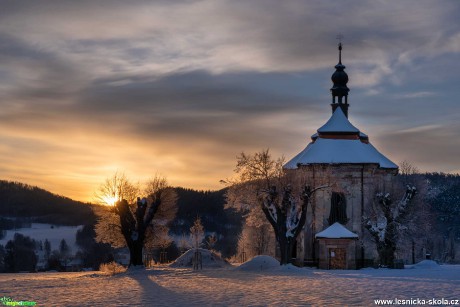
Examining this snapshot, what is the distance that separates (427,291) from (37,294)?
16.0 m

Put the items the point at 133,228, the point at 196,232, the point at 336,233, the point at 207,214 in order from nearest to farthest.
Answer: the point at 133,228, the point at 336,233, the point at 196,232, the point at 207,214

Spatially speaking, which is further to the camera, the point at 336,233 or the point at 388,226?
the point at 388,226

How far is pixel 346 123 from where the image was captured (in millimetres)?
59250

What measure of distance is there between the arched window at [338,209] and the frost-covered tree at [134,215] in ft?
44.9

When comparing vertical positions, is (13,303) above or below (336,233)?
below

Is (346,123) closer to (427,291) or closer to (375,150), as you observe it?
(375,150)

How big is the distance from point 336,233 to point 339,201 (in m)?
3.79

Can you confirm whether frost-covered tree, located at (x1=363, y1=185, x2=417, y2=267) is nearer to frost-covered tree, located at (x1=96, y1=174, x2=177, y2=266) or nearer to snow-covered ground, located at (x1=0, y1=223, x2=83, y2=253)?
frost-covered tree, located at (x1=96, y1=174, x2=177, y2=266)

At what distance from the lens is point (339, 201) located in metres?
53.8

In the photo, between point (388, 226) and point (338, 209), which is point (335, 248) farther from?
point (388, 226)

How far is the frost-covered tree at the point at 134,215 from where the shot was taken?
152ft

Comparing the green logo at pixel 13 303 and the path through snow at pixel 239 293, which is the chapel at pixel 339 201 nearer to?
the path through snow at pixel 239 293

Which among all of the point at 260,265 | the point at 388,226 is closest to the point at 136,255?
the point at 260,265

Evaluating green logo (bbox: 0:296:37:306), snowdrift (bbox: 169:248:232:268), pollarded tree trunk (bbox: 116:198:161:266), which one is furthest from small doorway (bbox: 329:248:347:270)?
green logo (bbox: 0:296:37:306)
